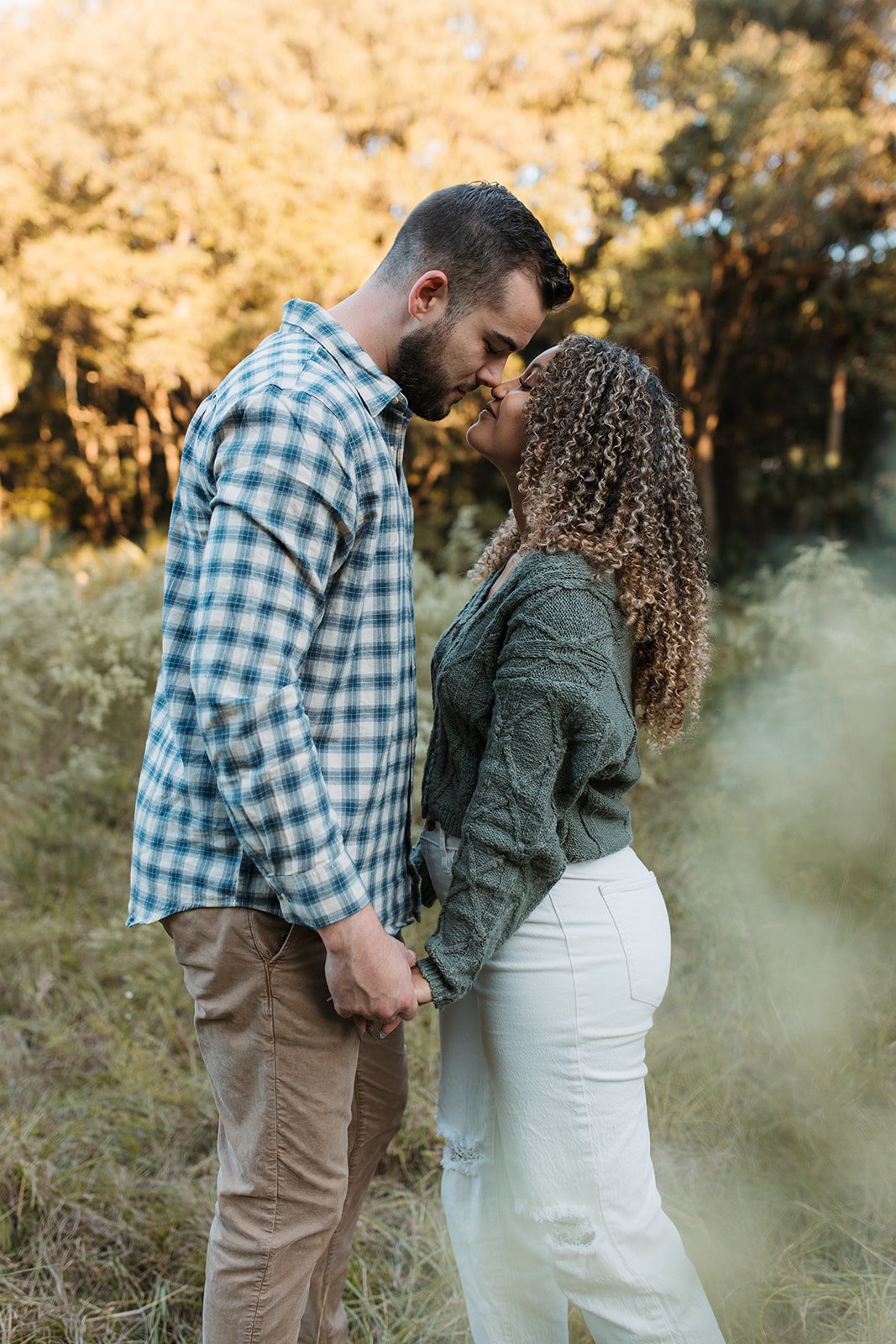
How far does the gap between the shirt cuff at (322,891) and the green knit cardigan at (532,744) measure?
9.1 inches

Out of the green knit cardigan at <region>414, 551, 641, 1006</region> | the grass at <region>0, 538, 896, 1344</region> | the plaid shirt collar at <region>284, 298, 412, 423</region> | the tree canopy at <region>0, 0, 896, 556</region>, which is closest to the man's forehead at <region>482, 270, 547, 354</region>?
the plaid shirt collar at <region>284, 298, 412, 423</region>

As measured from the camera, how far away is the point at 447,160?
11.3m

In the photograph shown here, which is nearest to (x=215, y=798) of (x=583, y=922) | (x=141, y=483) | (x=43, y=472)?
(x=583, y=922)

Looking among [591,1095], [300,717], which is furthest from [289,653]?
[591,1095]

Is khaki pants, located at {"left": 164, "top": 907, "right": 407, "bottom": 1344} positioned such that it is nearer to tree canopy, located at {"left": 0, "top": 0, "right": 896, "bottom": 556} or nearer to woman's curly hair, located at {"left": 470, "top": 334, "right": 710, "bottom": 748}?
woman's curly hair, located at {"left": 470, "top": 334, "right": 710, "bottom": 748}

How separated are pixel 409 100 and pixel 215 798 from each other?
1214 cm

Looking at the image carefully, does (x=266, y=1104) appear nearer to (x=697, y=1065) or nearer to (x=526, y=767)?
(x=526, y=767)

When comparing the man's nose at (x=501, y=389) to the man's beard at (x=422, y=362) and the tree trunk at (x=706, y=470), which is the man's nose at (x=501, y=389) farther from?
the tree trunk at (x=706, y=470)

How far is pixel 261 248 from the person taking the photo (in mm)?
11289

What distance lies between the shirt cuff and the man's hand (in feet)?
0.07

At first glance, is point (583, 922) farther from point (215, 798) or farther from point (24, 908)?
point (24, 908)

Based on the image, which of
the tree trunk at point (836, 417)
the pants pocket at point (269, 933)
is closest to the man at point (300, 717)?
the pants pocket at point (269, 933)

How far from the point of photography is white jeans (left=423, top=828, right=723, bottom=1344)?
166 cm

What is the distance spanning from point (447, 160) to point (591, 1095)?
11.7 m
